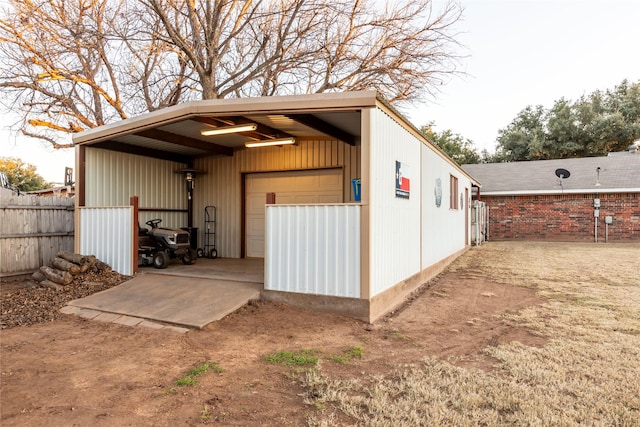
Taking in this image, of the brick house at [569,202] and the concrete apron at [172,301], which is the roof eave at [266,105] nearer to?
the concrete apron at [172,301]

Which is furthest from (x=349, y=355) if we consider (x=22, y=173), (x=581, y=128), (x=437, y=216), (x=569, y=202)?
(x=22, y=173)

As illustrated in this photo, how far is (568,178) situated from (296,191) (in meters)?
15.0

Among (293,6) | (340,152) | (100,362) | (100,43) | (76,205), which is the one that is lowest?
(100,362)

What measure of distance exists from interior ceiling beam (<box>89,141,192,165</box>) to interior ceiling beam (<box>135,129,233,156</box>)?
1.19 m

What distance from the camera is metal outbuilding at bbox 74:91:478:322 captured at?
5.02 m

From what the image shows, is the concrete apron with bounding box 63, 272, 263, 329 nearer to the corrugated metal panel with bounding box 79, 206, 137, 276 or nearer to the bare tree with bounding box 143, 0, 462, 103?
the corrugated metal panel with bounding box 79, 206, 137, 276

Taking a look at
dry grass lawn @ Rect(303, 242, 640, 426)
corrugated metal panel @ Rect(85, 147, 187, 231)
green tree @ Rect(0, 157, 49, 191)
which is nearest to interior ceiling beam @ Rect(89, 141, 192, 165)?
corrugated metal panel @ Rect(85, 147, 187, 231)

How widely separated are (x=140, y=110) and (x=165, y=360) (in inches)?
520

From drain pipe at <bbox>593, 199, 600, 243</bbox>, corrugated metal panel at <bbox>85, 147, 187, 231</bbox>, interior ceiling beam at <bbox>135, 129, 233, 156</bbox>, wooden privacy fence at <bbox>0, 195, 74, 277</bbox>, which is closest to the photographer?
interior ceiling beam at <bbox>135, 129, 233, 156</bbox>

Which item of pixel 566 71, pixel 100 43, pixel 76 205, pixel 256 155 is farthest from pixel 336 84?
pixel 566 71

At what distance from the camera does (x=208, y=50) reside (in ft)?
36.8

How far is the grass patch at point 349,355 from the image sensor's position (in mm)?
3632

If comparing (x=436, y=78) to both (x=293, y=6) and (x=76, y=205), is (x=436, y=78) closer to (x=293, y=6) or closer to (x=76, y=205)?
(x=293, y=6)

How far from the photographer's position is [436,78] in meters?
12.1
